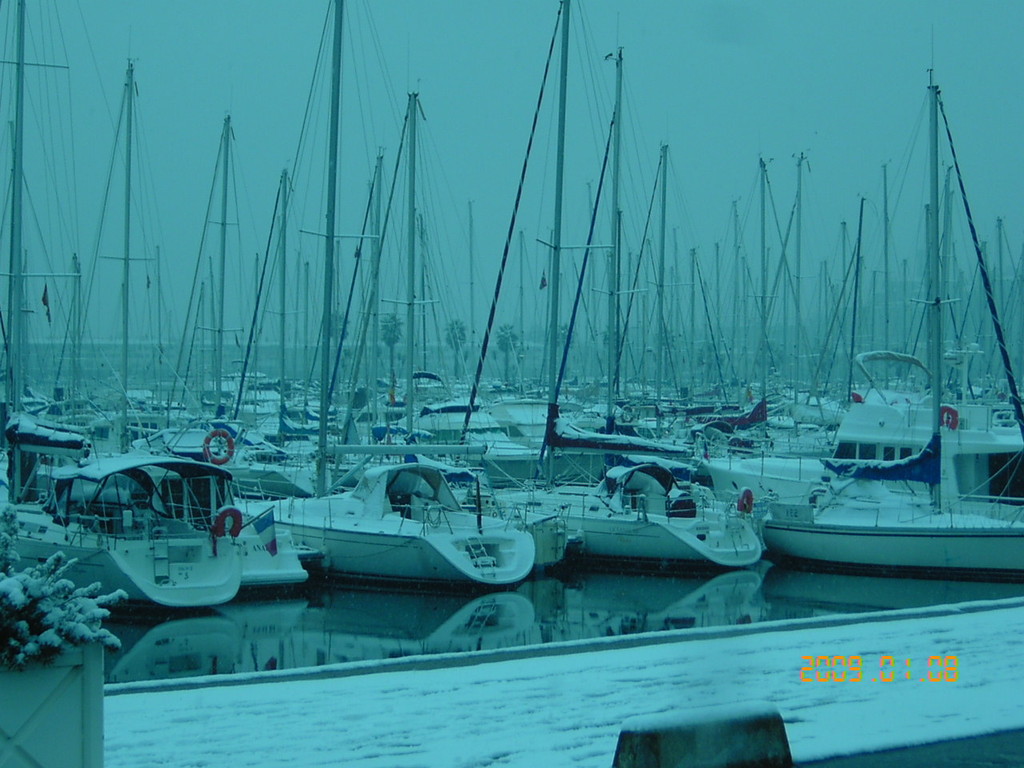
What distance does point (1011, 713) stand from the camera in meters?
7.79

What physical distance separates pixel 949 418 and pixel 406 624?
1527 cm

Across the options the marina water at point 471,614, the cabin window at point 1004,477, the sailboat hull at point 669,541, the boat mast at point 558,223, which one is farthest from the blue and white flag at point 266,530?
the cabin window at point 1004,477

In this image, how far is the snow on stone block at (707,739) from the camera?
6125 millimetres

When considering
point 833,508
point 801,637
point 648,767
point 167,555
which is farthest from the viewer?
point 833,508

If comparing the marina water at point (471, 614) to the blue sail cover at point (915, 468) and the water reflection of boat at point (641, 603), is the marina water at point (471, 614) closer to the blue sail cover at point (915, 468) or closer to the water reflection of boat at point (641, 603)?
the water reflection of boat at point (641, 603)

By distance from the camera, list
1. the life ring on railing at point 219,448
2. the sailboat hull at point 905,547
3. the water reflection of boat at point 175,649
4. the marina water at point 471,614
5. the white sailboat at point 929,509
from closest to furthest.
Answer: the water reflection of boat at point 175,649, the marina water at point 471,614, the sailboat hull at point 905,547, the white sailboat at point 929,509, the life ring on railing at point 219,448

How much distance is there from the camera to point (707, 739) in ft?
20.5

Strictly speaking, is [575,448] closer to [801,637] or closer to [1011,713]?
[801,637]

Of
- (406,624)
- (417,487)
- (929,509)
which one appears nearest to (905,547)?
(929,509)

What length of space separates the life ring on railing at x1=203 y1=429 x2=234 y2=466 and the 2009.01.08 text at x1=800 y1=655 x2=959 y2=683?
1789 cm

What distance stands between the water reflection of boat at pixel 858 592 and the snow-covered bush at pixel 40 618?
17447 mm

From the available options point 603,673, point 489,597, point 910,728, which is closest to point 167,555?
point 489,597

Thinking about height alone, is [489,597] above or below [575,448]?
below

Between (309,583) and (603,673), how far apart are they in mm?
13932
